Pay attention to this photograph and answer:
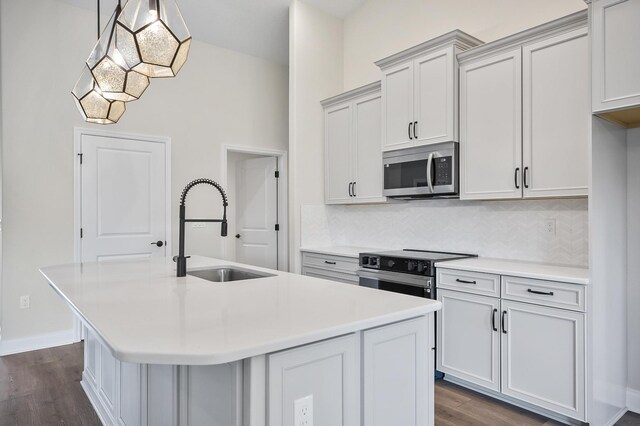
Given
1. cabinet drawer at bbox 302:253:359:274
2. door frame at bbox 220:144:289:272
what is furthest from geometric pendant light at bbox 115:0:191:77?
door frame at bbox 220:144:289:272

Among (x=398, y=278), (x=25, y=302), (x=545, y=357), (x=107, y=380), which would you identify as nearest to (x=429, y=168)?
(x=398, y=278)

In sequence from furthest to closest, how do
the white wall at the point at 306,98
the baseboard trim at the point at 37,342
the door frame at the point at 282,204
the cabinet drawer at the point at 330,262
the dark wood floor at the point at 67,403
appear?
1. the door frame at the point at 282,204
2. the white wall at the point at 306,98
3. the cabinet drawer at the point at 330,262
4. the baseboard trim at the point at 37,342
5. the dark wood floor at the point at 67,403

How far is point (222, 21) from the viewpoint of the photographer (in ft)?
15.1

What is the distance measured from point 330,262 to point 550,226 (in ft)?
6.51

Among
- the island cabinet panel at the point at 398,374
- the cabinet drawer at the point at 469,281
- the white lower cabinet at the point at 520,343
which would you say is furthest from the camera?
the cabinet drawer at the point at 469,281

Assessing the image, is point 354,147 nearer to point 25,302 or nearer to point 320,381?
point 320,381

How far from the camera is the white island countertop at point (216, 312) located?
1052 mm

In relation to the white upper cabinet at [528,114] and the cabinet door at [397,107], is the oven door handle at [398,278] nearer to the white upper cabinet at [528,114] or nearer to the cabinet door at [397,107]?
the white upper cabinet at [528,114]

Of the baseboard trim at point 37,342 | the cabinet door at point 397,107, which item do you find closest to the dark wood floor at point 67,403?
the baseboard trim at point 37,342

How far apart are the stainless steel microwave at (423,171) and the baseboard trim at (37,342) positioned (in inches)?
132

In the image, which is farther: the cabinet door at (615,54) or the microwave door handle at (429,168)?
the microwave door handle at (429,168)

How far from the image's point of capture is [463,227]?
3.54 meters

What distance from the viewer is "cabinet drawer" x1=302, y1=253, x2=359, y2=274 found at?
388cm

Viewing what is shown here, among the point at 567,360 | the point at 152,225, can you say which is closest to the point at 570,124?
the point at 567,360
